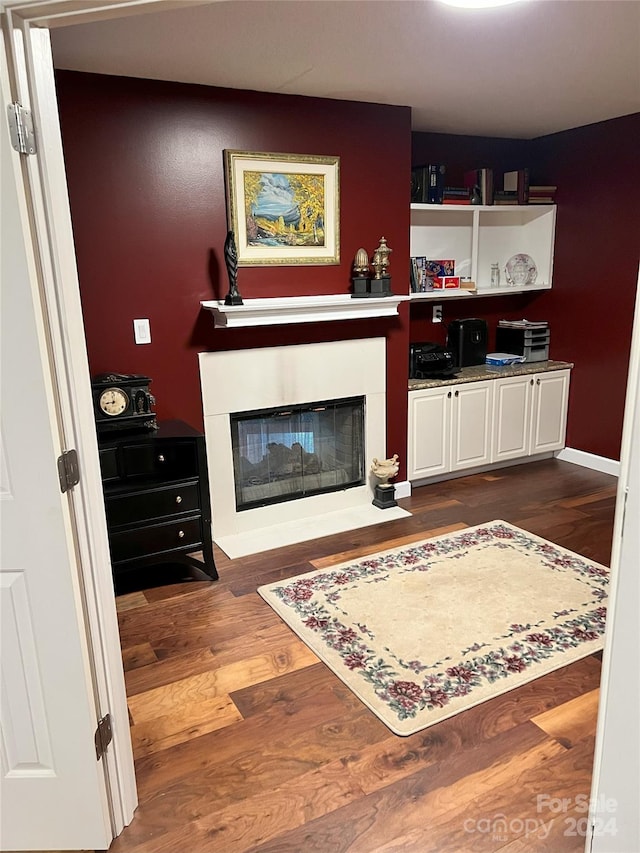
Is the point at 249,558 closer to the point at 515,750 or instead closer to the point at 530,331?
the point at 515,750

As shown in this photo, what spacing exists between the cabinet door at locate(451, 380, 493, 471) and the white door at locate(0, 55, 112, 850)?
3.38m

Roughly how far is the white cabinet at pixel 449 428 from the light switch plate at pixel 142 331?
182 centimetres

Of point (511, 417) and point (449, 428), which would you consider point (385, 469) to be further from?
point (511, 417)

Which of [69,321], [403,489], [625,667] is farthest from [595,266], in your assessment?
[69,321]

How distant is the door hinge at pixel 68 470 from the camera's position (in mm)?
1562

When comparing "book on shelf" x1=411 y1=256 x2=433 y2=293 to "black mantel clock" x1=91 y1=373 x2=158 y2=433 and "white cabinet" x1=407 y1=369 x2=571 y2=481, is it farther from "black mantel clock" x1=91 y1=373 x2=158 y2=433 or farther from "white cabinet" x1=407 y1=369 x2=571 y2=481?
"black mantel clock" x1=91 y1=373 x2=158 y2=433

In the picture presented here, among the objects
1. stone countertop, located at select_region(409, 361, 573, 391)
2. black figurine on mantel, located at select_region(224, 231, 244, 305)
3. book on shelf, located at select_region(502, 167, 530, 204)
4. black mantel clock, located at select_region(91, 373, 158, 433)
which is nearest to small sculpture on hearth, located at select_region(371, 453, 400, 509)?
stone countertop, located at select_region(409, 361, 573, 391)

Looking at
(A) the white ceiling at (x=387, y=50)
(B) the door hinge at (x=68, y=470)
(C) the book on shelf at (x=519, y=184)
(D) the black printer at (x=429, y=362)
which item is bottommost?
(D) the black printer at (x=429, y=362)

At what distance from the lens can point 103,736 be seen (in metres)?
1.77

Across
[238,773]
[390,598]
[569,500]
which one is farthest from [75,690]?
[569,500]

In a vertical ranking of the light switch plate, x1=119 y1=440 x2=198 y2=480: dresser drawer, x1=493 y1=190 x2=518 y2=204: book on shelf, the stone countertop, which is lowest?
x1=119 y1=440 x2=198 y2=480: dresser drawer

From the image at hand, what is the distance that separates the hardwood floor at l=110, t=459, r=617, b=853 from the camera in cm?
184

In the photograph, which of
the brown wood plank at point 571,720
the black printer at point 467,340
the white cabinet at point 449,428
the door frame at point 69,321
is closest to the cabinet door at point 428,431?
the white cabinet at point 449,428

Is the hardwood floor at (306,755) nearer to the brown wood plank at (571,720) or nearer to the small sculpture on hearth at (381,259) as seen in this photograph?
the brown wood plank at (571,720)
